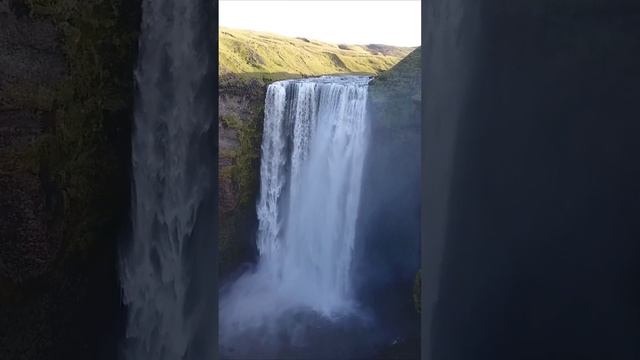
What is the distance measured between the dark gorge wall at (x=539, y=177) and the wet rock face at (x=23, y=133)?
2543 millimetres

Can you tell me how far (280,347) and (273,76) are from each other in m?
11.3

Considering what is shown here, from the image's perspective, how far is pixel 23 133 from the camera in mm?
2225

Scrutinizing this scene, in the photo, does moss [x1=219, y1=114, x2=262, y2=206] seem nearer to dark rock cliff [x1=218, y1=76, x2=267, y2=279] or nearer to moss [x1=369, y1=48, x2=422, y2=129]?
dark rock cliff [x1=218, y1=76, x2=267, y2=279]

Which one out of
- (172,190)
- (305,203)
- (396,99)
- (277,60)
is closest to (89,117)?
(172,190)

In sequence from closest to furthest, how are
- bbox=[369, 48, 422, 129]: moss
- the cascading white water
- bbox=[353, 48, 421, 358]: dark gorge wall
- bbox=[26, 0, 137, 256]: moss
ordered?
bbox=[26, 0, 137, 256]: moss < bbox=[369, 48, 422, 129]: moss < bbox=[353, 48, 421, 358]: dark gorge wall < the cascading white water

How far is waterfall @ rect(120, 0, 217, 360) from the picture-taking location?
2957mm

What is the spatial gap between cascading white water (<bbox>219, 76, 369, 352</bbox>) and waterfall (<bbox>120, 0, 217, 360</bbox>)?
49.7ft

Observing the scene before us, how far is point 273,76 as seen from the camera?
22297mm

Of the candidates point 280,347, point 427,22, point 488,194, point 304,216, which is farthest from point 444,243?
point 304,216

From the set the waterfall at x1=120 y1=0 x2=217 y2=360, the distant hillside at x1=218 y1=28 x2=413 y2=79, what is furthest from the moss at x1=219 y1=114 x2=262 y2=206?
the waterfall at x1=120 y1=0 x2=217 y2=360

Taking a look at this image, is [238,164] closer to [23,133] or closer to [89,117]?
[89,117]

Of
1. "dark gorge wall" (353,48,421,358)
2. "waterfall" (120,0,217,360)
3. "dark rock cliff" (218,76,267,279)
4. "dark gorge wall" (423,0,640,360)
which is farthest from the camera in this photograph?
"dark rock cliff" (218,76,267,279)

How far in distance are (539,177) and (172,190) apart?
7.35 ft

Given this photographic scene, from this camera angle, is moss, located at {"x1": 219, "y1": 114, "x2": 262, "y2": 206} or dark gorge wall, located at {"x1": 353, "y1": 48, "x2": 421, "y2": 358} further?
moss, located at {"x1": 219, "y1": 114, "x2": 262, "y2": 206}
